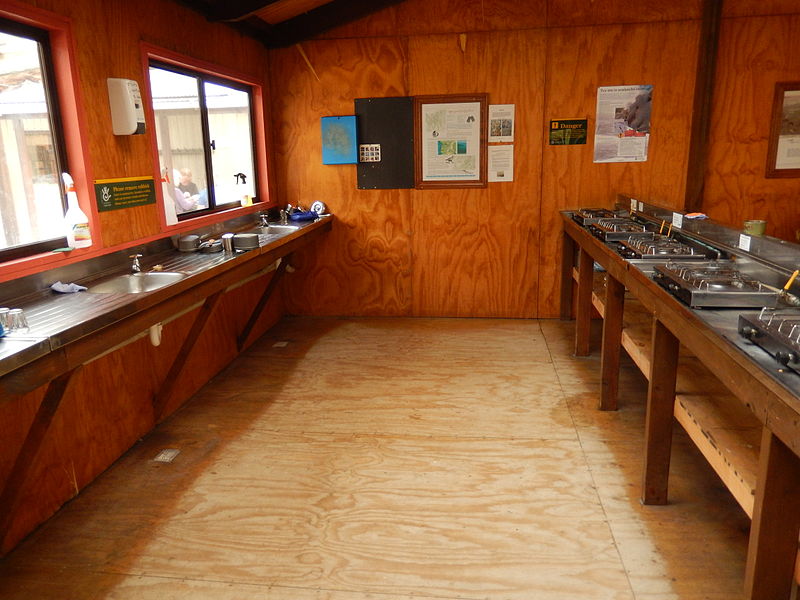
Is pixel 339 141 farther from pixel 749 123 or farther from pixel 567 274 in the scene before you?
pixel 749 123

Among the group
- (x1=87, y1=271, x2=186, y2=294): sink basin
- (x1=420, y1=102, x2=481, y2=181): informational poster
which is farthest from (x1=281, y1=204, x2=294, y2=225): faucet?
(x1=87, y1=271, x2=186, y2=294): sink basin

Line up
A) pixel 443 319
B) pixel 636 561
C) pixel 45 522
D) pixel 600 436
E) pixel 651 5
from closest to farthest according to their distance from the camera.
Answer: pixel 636 561
pixel 45 522
pixel 600 436
pixel 651 5
pixel 443 319

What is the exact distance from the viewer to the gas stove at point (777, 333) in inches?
58.8

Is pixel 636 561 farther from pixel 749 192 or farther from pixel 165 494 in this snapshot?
pixel 749 192

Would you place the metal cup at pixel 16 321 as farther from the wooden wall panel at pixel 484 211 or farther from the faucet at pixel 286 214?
the wooden wall panel at pixel 484 211

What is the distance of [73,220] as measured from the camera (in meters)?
2.77

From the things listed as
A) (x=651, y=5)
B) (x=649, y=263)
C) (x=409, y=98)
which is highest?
(x=651, y=5)

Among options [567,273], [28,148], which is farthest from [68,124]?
[567,273]

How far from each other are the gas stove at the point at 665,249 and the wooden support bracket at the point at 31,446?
2589mm

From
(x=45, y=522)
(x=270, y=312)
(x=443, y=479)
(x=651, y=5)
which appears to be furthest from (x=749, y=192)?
(x=45, y=522)

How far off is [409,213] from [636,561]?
3.66 m

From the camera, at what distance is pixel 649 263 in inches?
109

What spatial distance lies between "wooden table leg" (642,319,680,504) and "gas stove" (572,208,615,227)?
2.05m

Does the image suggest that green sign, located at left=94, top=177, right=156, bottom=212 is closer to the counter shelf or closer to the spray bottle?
the spray bottle
